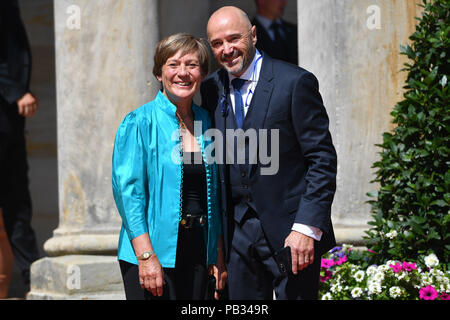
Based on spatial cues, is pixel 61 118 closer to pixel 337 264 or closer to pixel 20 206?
pixel 20 206

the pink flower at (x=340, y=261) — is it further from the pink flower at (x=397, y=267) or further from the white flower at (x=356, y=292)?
the pink flower at (x=397, y=267)

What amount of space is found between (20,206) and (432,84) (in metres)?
3.51

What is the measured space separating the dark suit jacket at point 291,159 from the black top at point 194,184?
0.34 ft

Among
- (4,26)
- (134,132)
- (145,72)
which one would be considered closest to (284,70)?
(134,132)

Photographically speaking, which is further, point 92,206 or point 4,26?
point 4,26

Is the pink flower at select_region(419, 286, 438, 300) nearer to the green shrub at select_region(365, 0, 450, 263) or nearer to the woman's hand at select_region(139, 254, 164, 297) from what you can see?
the green shrub at select_region(365, 0, 450, 263)

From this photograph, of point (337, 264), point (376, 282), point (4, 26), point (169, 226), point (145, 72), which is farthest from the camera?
point (4, 26)

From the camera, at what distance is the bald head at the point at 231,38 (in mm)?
3299

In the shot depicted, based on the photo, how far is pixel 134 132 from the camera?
3217 millimetres

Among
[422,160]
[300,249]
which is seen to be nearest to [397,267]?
[422,160]

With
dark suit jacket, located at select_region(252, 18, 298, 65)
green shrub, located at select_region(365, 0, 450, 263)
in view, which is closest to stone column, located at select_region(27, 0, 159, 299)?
dark suit jacket, located at select_region(252, 18, 298, 65)

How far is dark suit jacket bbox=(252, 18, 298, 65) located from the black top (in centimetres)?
353

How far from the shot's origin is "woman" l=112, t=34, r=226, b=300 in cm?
319

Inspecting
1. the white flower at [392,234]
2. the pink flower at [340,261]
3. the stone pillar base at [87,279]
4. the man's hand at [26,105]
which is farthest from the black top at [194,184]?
the man's hand at [26,105]
